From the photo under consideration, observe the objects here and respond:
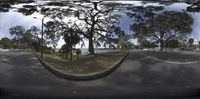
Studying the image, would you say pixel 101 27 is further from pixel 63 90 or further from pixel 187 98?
pixel 187 98

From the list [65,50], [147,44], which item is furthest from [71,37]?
[147,44]

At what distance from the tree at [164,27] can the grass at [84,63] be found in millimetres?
234

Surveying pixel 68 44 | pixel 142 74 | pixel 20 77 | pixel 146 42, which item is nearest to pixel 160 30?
pixel 146 42

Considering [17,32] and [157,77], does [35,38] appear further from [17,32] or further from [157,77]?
[157,77]

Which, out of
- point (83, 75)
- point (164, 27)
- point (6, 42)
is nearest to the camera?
point (83, 75)

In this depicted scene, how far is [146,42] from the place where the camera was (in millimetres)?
2924

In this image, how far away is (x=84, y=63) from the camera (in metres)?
2.68

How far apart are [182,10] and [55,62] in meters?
0.94

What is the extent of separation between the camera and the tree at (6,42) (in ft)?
8.99

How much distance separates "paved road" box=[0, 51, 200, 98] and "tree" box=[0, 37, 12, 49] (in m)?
0.06

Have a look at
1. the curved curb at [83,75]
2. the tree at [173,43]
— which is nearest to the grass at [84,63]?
the curved curb at [83,75]

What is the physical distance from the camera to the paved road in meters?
2.67

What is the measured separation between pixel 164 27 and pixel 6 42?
1092 millimetres

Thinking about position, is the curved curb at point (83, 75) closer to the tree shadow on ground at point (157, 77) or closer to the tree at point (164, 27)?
the tree shadow on ground at point (157, 77)
